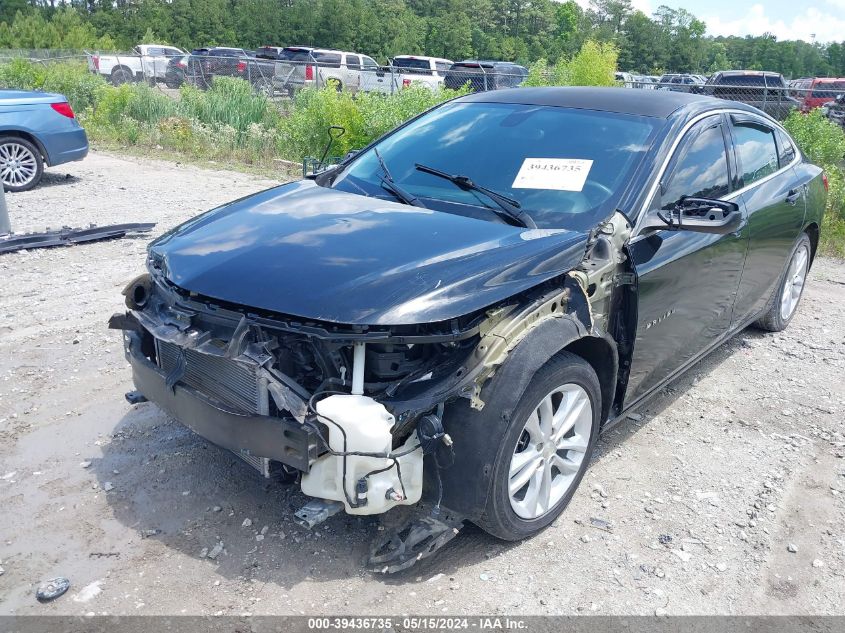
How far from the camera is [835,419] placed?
4.47 m

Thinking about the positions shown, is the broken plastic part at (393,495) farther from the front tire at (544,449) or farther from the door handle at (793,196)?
the door handle at (793,196)

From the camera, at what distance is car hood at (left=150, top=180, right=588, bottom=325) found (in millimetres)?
2738

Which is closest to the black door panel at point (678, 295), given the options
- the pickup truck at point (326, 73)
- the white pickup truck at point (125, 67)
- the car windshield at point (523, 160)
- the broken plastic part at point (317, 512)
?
the car windshield at point (523, 160)

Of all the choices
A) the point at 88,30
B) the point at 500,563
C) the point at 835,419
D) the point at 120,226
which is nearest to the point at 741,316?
the point at 835,419

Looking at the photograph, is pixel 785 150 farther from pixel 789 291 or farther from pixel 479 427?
pixel 479 427

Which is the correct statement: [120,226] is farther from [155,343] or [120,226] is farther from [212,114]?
[212,114]

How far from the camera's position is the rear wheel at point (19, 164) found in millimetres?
9953

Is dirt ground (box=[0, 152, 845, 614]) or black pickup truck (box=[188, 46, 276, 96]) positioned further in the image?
black pickup truck (box=[188, 46, 276, 96])

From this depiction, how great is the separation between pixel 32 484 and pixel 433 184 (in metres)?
2.42

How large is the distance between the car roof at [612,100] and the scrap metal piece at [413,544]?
240cm

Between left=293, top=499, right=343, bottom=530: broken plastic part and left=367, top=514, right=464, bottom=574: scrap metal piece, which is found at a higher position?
left=293, top=499, right=343, bottom=530: broken plastic part

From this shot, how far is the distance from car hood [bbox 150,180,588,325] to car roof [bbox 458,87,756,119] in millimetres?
1125

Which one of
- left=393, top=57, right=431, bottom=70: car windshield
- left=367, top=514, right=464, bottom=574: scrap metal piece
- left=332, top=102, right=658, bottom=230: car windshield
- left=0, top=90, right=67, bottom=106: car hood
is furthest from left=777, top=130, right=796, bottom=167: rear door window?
left=393, top=57, right=431, bottom=70: car windshield

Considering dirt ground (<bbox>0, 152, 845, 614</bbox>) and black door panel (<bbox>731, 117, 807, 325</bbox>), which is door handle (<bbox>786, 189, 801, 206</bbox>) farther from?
dirt ground (<bbox>0, 152, 845, 614</bbox>)
